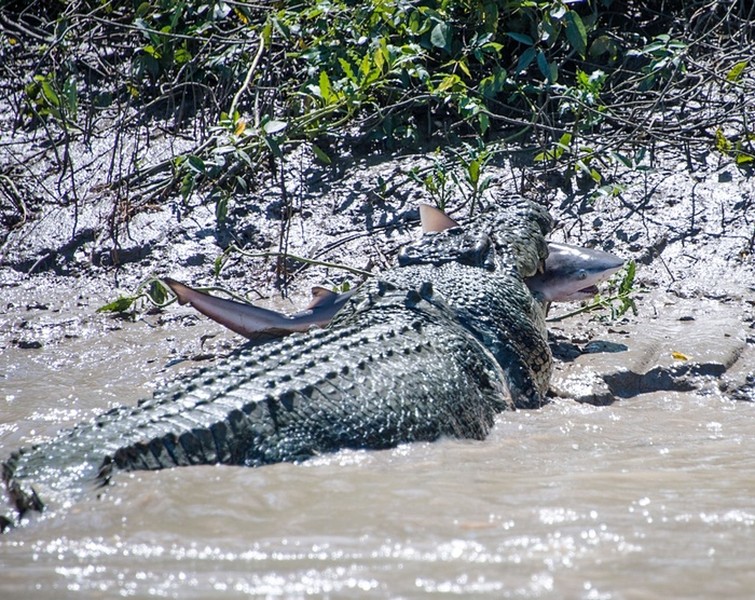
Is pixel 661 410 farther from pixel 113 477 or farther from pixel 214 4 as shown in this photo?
pixel 214 4

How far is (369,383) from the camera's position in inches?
147

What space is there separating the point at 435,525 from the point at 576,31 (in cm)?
447

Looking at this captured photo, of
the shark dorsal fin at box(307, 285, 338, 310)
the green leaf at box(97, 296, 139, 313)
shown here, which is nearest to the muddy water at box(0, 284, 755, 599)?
the shark dorsal fin at box(307, 285, 338, 310)

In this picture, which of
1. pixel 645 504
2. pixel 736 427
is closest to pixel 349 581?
pixel 645 504

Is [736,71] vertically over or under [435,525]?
over

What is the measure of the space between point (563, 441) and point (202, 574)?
183 centimetres

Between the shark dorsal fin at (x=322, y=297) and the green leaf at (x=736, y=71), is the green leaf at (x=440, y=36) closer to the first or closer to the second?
the green leaf at (x=736, y=71)

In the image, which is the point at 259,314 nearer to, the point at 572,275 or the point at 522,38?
the point at 572,275

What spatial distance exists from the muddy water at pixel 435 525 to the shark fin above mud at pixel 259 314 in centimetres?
125

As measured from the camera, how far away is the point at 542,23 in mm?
6418

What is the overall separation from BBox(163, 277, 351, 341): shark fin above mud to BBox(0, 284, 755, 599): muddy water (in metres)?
1.25

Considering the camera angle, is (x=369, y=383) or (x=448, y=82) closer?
(x=369, y=383)

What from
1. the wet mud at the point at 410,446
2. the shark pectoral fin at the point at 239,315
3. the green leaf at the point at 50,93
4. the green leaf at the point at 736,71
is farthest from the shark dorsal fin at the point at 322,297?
the green leaf at the point at 736,71

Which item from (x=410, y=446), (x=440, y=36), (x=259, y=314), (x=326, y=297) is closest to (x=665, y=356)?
(x=326, y=297)
